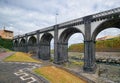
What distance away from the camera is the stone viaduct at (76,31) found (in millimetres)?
30250

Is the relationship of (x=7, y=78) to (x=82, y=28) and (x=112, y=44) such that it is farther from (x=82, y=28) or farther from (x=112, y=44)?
(x=112, y=44)

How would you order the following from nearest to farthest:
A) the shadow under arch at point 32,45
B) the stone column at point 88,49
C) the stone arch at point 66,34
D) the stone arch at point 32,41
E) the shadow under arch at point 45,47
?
the stone column at point 88,49 < the stone arch at point 66,34 < the shadow under arch at point 45,47 < the stone arch at point 32,41 < the shadow under arch at point 32,45

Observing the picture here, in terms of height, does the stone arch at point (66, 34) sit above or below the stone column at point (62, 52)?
above

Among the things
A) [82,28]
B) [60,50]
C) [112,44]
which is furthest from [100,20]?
[112,44]

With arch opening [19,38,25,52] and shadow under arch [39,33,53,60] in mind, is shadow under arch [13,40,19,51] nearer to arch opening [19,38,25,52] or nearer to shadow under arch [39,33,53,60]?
arch opening [19,38,25,52]

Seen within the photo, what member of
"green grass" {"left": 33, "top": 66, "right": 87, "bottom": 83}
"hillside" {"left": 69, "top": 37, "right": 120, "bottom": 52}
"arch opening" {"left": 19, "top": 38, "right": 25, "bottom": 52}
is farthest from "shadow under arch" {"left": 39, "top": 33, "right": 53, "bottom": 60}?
"green grass" {"left": 33, "top": 66, "right": 87, "bottom": 83}

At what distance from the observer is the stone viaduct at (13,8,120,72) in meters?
30.2

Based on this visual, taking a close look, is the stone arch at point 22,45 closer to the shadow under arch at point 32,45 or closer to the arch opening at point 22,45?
the arch opening at point 22,45

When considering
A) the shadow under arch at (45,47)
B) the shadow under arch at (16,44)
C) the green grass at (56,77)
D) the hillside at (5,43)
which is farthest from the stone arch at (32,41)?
the green grass at (56,77)

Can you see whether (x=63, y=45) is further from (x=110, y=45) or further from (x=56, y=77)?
(x=110, y=45)

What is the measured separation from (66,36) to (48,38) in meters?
12.2

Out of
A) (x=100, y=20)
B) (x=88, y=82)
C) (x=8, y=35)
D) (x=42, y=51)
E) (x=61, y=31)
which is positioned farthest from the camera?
(x=8, y=35)

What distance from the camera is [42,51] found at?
5397 cm

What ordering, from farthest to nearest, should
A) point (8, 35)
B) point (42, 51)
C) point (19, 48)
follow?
point (8, 35) < point (19, 48) < point (42, 51)
